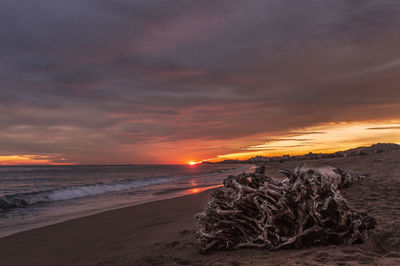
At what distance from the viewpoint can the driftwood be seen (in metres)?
3.95

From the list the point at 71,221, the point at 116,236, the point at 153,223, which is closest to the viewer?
the point at 116,236

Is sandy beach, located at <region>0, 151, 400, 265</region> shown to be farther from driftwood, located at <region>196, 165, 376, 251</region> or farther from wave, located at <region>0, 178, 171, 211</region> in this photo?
wave, located at <region>0, 178, 171, 211</region>

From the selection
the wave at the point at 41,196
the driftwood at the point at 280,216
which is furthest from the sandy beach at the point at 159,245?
the wave at the point at 41,196

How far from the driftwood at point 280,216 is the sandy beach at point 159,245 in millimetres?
186

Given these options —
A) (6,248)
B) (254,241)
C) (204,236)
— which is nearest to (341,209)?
(254,241)

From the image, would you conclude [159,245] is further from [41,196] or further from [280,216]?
[41,196]

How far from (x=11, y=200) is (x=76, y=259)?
11019 millimetres

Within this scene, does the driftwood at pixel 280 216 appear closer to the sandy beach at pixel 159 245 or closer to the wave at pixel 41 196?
the sandy beach at pixel 159 245

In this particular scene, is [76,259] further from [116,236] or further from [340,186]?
[340,186]

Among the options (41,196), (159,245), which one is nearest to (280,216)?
(159,245)

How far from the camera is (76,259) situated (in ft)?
15.9

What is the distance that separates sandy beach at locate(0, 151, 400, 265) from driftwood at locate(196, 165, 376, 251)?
19 cm

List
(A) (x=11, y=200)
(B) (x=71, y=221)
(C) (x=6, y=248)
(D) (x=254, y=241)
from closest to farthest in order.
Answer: (D) (x=254, y=241) → (C) (x=6, y=248) → (B) (x=71, y=221) → (A) (x=11, y=200)

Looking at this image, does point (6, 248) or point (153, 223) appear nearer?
point (6, 248)
